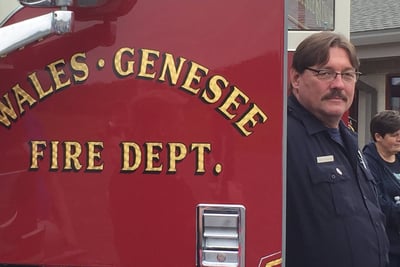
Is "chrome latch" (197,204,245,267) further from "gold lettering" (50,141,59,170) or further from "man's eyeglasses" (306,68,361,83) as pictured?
"man's eyeglasses" (306,68,361,83)

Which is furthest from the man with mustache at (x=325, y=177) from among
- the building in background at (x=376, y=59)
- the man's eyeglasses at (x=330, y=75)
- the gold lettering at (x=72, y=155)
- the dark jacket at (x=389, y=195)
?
the building in background at (x=376, y=59)

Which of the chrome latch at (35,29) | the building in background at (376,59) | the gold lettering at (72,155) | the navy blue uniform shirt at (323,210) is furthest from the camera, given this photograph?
the building in background at (376,59)

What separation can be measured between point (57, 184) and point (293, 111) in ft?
3.07

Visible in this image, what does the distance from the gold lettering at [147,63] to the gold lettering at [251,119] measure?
290 millimetres

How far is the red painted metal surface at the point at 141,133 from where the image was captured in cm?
163

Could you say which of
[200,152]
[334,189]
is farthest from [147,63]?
[334,189]

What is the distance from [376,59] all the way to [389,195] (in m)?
5.68

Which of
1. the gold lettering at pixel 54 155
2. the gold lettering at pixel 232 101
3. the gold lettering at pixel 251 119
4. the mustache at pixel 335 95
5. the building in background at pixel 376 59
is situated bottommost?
the gold lettering at pixel 54 155

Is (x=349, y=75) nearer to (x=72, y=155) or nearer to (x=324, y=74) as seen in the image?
(x=324, y=74)

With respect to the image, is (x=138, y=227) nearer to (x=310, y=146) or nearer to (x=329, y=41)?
(x=310, y=146)

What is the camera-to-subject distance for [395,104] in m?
8.88

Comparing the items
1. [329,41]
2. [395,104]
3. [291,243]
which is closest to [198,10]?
[329,41]

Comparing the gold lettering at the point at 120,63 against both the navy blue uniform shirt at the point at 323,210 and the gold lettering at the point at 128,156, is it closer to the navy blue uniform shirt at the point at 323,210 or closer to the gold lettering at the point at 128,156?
the gold lettering at the point at 128,156

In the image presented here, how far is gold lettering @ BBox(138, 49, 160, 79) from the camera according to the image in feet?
5.47
